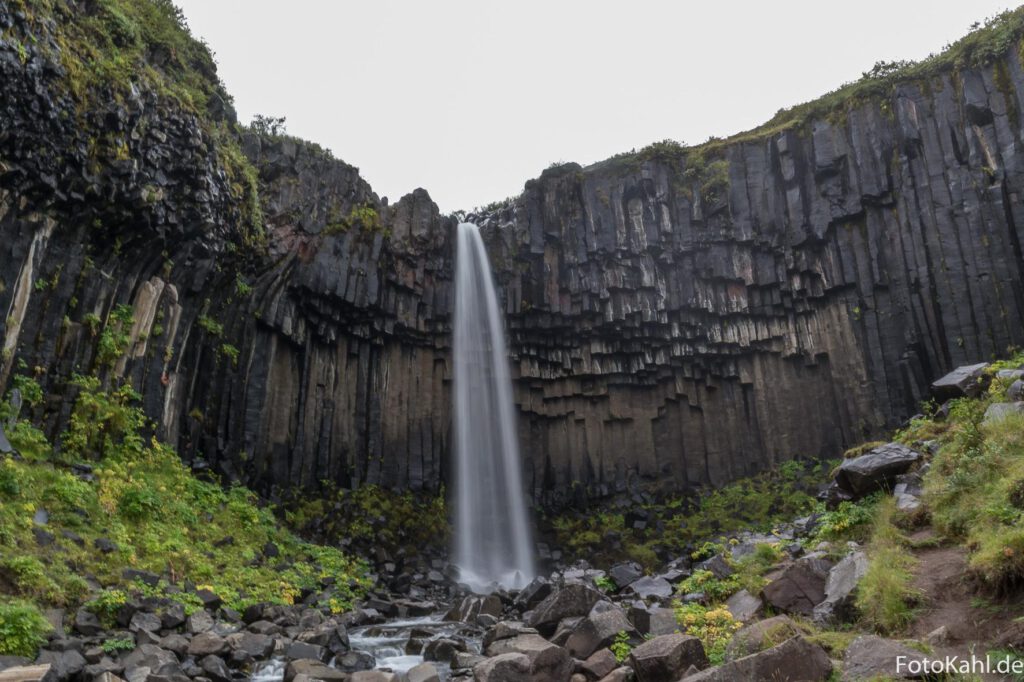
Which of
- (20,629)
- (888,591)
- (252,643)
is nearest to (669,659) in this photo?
(888,591)

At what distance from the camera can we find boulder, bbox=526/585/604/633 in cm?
1097

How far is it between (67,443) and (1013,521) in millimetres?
16708

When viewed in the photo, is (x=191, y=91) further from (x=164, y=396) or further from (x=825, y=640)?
(x=825, y=640)

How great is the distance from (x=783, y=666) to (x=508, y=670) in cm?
348

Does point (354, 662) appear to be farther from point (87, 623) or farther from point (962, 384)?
point (962, 384)

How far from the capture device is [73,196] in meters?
14.8

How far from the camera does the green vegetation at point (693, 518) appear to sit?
75.3ft

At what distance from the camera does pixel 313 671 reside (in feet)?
31.3

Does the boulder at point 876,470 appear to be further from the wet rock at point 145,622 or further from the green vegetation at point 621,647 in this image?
the wet rock at point 145,622

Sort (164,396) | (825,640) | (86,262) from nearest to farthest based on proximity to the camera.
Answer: (825,640), (86,262), (164,396)

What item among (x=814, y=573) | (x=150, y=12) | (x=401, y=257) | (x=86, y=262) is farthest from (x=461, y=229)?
(x=814, y=573)

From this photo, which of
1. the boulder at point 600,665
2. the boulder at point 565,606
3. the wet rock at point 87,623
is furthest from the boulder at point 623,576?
the wet rock at point 87,623

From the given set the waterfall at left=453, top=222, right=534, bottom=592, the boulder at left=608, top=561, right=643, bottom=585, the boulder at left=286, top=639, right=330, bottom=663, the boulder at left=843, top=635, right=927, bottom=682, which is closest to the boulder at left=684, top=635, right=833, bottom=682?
the boulder at left=843, top=635, right=927, bottom=682

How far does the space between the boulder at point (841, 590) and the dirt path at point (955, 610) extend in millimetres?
628
